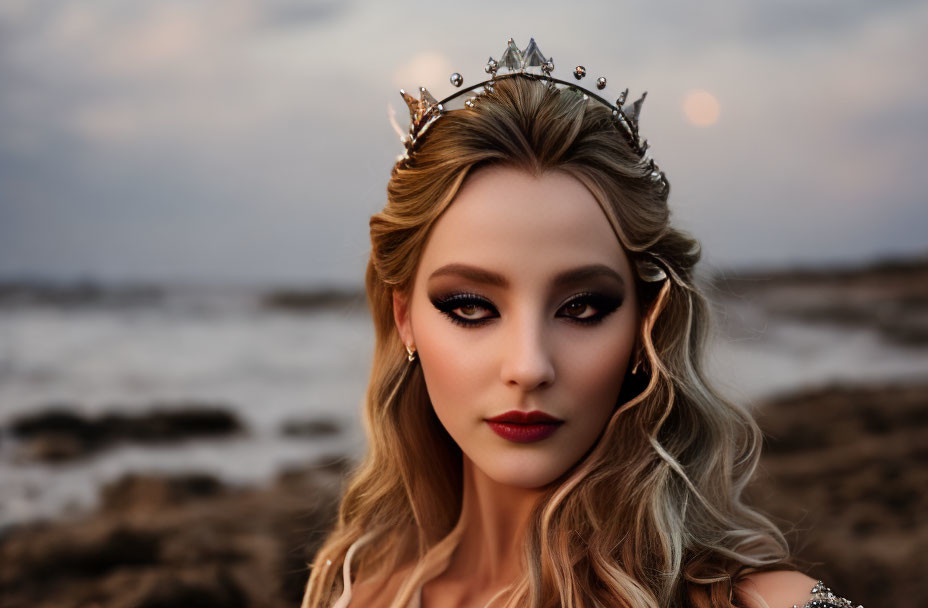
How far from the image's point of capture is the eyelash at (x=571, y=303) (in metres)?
2.38

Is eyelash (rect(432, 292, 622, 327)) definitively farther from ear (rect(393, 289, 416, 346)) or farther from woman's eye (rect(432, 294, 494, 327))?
ear (rect(393, 289, 416, 346))

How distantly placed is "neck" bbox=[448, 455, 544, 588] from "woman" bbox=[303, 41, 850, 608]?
15 millimetres

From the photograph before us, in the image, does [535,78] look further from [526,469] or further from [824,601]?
[824,601]

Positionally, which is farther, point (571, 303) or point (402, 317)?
point (402, 317)

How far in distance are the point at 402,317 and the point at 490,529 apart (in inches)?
31.4

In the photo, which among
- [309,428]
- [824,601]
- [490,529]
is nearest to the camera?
[824,601]

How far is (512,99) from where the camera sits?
2533 millimetres

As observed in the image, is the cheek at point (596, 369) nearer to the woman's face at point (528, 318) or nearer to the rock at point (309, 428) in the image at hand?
the woman's face at point (528, 318)

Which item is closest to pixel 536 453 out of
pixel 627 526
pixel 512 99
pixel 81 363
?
pixel 627 526

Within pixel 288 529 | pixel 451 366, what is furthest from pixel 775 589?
pixel 288 529

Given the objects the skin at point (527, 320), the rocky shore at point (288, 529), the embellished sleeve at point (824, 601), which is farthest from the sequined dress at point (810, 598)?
the skin at point (527, 320)

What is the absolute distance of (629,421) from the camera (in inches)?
98.6

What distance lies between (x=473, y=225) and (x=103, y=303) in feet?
30.3

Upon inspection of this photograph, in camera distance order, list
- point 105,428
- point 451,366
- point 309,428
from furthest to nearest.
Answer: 1. point 309,428
2. point 105,428
3. point 451,366
